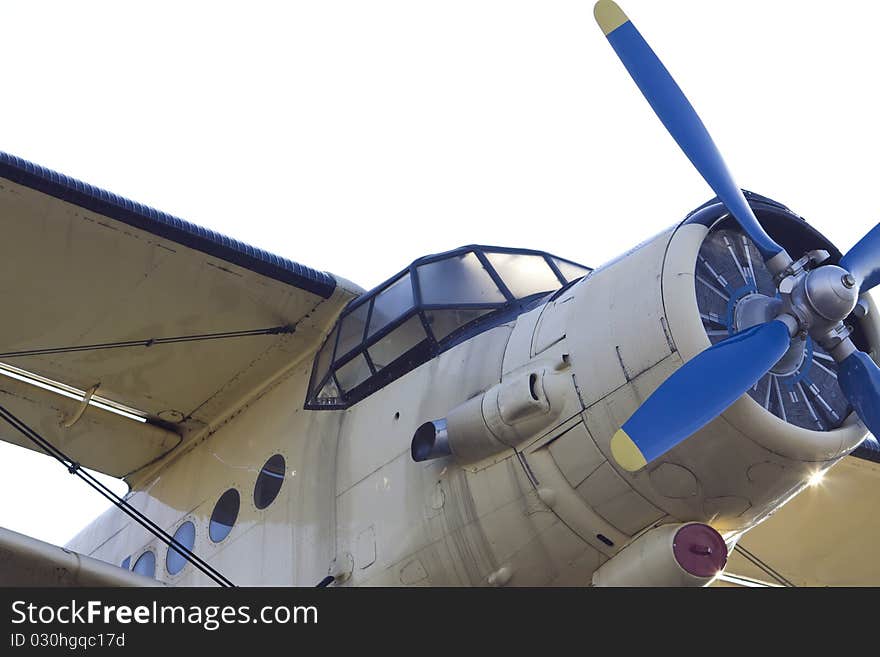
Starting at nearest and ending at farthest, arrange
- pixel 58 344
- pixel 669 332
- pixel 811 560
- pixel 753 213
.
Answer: pixel 669 332 < pixel 753 213 < pixel 58 344 < pixel 811 560

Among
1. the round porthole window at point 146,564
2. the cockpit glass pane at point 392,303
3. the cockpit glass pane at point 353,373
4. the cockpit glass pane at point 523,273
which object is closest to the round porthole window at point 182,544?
the round porthole window at point 146,564

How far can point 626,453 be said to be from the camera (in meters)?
7.69

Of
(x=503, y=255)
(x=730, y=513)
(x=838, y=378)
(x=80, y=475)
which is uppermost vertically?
(x=503, y=255)

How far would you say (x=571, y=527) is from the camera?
8.37 meters

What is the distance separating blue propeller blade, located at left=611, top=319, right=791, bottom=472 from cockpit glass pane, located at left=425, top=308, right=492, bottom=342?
2.33 m

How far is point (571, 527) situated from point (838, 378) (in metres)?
1.93

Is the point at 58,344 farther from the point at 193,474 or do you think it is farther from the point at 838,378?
the point at 838,378

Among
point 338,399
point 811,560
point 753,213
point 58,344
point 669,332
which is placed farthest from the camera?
point 811,560

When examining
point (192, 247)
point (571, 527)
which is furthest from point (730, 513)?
point (192, 247)

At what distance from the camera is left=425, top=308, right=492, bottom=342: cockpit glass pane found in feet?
32.3

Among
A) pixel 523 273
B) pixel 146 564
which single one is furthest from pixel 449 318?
pixel 146 564

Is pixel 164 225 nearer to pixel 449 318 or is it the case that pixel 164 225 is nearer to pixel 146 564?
pixel 449 318

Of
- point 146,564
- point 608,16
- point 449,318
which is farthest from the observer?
point 146,564

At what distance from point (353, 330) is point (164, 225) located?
174 centimetres
